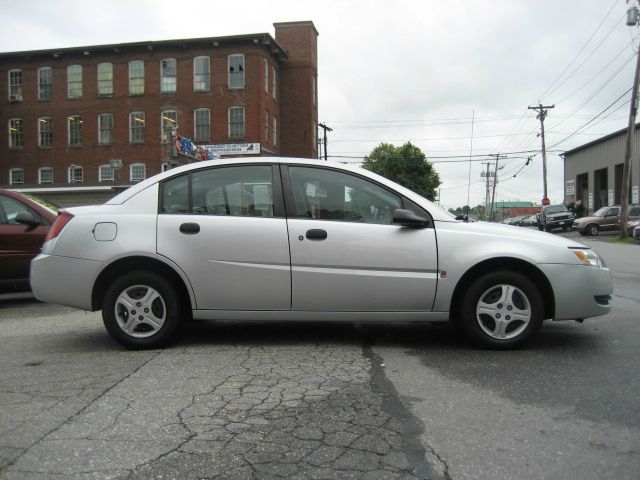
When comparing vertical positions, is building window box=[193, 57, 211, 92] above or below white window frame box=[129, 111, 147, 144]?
above

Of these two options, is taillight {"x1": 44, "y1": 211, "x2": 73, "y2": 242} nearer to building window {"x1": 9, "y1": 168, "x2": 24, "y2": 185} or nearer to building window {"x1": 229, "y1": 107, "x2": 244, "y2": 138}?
building window {"x1": 229, "y1": 107, "x2": 244, "y2": 138}

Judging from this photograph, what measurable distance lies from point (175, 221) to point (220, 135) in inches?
1434

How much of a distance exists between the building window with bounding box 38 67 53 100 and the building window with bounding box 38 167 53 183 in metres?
5.36

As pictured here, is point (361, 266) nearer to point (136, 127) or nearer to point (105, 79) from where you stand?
point (136, 127)

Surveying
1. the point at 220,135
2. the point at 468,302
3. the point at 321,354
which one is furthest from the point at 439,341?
the point at 220,135

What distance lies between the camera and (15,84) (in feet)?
142

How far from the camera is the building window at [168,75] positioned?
40938mm

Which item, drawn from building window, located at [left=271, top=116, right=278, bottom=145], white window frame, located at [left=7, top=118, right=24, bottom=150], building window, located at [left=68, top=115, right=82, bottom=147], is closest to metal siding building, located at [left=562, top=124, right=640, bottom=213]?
building window, located at [left=271, top=116, right=278, bottom=145]

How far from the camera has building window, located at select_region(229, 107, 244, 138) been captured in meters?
39.9

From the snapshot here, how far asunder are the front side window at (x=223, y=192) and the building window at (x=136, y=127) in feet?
127

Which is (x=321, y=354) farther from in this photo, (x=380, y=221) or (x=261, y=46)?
(x=261, y=46)

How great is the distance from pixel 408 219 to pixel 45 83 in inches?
1785

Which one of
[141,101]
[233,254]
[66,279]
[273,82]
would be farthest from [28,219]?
[273,82]

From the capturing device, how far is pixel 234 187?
5027 millimetres
